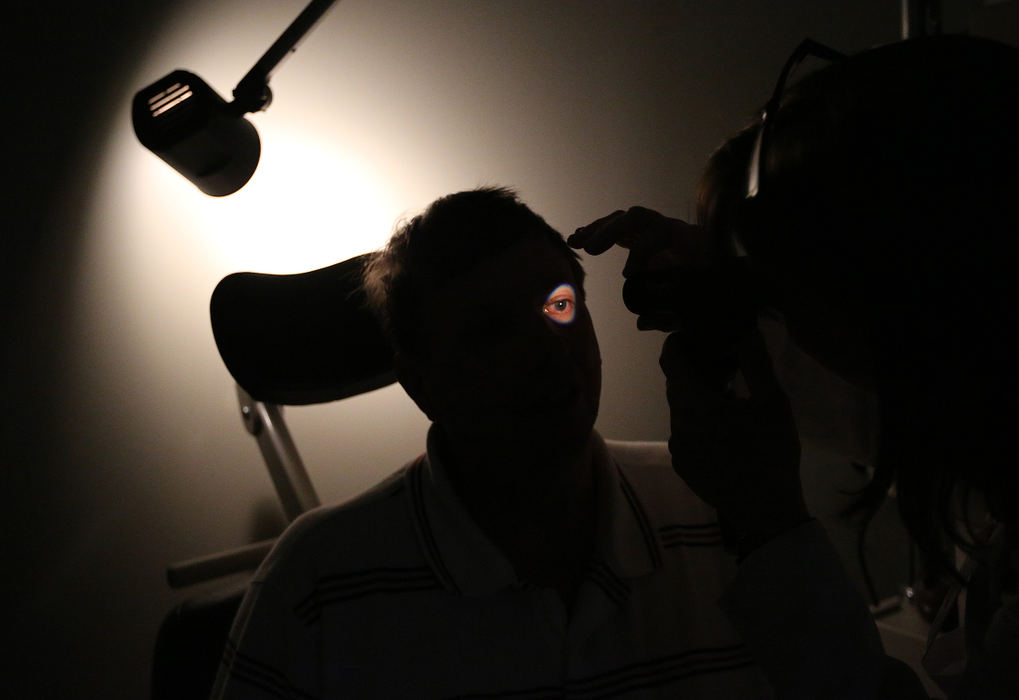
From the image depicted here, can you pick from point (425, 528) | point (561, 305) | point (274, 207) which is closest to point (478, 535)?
point (425, 528)

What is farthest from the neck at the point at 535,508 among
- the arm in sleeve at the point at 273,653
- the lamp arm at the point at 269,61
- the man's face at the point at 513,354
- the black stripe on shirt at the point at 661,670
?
the lamp arm at the point at 269,61

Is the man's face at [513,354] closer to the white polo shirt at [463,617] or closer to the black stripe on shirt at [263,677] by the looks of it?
the white polo shirt at [463,617]

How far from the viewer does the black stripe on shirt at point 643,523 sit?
98 cm

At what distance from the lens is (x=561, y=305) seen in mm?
1022

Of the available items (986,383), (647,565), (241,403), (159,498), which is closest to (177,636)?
(241,403)

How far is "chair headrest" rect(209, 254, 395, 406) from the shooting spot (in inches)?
42.0

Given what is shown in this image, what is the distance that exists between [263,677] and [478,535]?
1.11 ft

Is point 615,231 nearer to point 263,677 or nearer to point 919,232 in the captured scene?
point 919,232

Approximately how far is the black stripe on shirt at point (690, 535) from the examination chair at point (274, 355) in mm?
487

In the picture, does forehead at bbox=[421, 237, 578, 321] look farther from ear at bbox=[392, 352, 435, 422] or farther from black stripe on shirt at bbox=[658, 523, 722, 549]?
black stripe on shirt at bbox=[658, 523, 722, 549]

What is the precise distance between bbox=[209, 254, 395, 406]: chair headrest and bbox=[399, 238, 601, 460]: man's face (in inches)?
5.5

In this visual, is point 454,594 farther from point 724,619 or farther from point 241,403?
point 241,403

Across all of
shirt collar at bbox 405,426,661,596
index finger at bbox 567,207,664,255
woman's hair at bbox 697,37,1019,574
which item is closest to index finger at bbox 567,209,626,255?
index finger at bbox 567,207,664,255

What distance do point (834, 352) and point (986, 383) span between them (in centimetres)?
13
